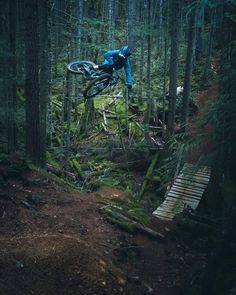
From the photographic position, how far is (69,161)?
1783 centimetres

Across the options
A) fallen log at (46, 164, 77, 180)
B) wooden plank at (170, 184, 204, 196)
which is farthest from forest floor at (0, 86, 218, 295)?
Result: fallen log at (46, 164, 77, 180)

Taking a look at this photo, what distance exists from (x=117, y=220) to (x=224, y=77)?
461 centimetres

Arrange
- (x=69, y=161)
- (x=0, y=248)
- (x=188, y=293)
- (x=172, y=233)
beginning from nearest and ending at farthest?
(x=0, y=248) → (x=188, y=293) → (x=172, y=233) → (x=69, y=161)

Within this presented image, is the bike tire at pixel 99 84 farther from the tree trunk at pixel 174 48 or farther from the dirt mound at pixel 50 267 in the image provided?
the dirt mound at pixel 50 267

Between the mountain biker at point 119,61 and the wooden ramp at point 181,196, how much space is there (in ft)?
11.0

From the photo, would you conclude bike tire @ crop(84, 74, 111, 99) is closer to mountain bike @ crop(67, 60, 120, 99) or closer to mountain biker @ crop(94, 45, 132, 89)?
mountain bike @ crop(67, 60, 120, 99)

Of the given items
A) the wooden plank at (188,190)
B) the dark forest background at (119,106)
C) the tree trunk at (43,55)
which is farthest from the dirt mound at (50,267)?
the tree trunk at (43,55)

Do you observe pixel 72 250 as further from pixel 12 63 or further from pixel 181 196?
pixel 12 63

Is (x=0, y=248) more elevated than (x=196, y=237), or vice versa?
(x=0, y=248)

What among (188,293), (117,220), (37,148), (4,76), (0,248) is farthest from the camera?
(4,76)

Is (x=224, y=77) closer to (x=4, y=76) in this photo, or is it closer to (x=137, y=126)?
(x=4, y=76)

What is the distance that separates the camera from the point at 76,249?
7500 mm

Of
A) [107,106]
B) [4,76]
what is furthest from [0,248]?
[107,106]

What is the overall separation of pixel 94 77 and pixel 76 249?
616cm
